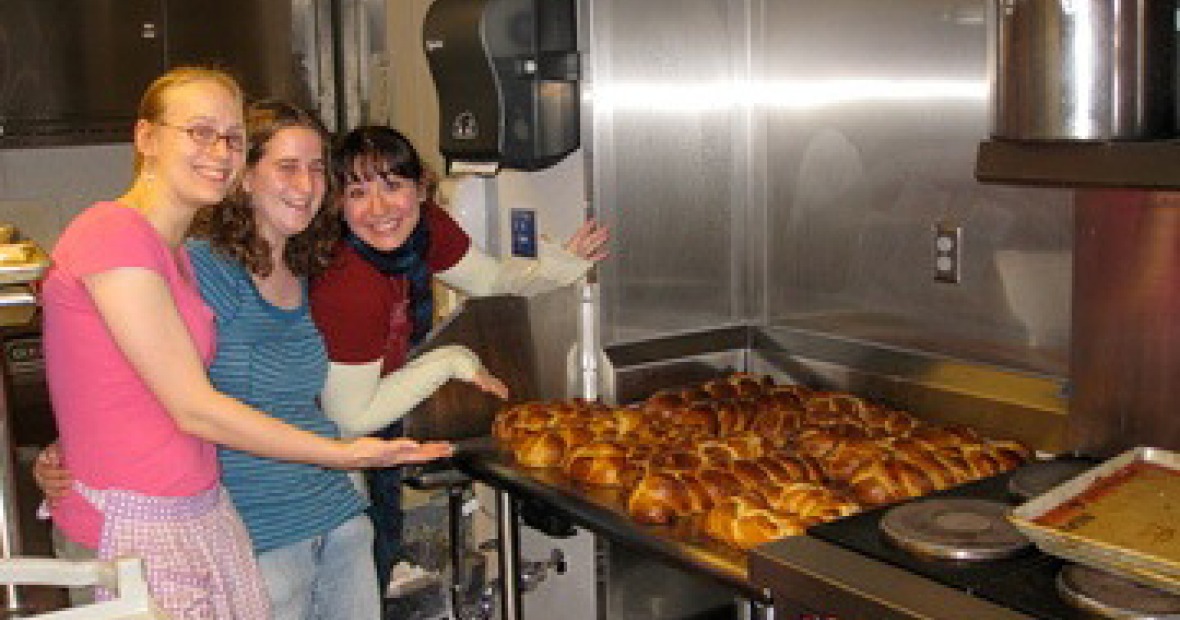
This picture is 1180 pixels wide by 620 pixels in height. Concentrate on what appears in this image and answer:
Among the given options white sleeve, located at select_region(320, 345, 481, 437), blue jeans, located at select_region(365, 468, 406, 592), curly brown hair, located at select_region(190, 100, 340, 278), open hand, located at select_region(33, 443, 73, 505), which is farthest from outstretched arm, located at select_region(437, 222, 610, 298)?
open hand, located at select_region(33, 443, 73, 505)

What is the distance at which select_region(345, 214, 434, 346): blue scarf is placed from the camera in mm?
2422

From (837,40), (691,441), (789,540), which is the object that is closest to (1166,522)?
(789,540)

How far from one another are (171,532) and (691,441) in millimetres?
882

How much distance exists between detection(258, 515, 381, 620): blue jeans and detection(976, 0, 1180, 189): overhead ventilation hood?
130cm

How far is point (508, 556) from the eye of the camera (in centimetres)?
260

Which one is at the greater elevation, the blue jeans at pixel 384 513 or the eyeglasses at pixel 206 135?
the eyeglasses at pixel 206 135

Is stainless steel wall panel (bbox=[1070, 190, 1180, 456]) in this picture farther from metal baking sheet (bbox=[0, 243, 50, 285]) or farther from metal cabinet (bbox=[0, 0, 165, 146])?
metal cabinet (bbox=[0, 0, 165, 146])

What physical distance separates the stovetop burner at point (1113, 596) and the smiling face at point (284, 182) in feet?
4.10

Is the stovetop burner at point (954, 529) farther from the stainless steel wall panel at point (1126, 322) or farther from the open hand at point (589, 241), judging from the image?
the open hand at point (589, 241)

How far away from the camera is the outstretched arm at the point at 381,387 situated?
235cm

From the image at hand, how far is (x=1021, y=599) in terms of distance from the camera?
162cm

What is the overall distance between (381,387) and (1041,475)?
1.11 m

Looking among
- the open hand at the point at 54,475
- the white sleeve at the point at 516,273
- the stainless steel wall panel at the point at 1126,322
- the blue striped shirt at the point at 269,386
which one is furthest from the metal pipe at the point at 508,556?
the stainless steel wall panel at the point at 1126,322

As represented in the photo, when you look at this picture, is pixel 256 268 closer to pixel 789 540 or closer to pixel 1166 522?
pixel 789 540
